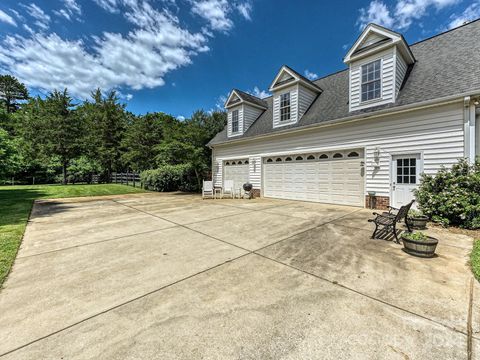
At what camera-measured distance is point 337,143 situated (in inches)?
372

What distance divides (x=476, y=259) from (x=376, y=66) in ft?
25.7

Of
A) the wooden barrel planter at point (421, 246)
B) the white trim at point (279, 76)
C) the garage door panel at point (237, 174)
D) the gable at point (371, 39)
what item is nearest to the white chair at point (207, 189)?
the garage door panel at point (237, 174)

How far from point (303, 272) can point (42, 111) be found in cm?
2857

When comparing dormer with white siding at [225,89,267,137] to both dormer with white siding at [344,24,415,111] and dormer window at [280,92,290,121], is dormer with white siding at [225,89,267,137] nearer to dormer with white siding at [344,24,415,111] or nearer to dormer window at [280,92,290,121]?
dormer window at [280,92,290,121]

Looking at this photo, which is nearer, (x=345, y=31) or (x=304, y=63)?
(x=345, y=31)

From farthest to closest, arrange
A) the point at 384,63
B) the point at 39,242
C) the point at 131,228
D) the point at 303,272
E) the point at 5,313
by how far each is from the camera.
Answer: the point at 384,63, the point at 131,228, the point at 39,242, the point at 303,272, the point at 5,313

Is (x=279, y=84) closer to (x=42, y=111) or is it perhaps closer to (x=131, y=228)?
(x=131, y=228)

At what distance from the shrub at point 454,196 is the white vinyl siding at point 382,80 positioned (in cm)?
342

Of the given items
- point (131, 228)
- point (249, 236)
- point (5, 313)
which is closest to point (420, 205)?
point (249, 236)

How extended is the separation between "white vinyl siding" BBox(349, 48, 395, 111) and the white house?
0.03 metres

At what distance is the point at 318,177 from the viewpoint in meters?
10.2

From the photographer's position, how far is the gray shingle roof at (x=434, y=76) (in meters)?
6.94

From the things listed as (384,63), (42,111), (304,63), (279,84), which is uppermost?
(304,63)

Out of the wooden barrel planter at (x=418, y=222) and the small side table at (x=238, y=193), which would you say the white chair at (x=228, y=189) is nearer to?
the small side table at (x=238, y=193)
